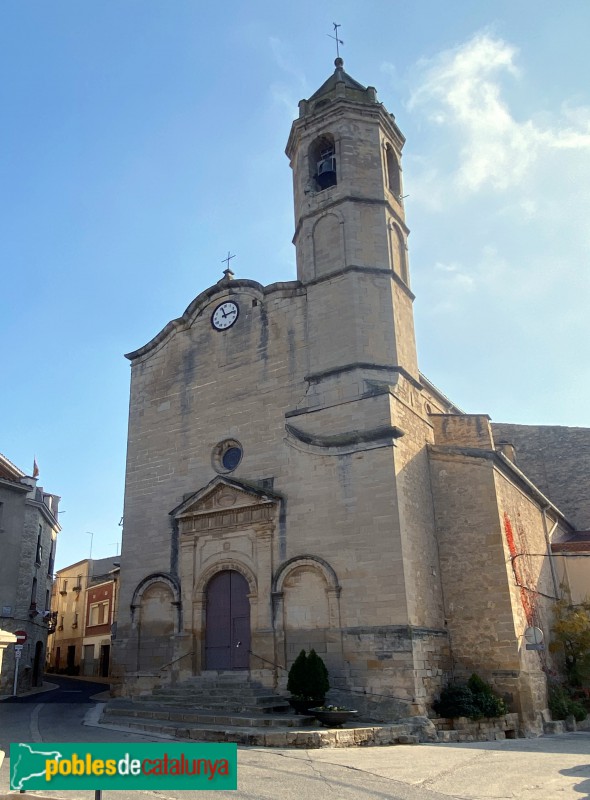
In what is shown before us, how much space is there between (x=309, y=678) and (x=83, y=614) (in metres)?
26.0

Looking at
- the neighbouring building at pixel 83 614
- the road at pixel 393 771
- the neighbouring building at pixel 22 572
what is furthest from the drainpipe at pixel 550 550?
the neighbouring building at pixel 83 614

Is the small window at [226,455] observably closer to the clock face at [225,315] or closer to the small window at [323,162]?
the clock face at [225,315]

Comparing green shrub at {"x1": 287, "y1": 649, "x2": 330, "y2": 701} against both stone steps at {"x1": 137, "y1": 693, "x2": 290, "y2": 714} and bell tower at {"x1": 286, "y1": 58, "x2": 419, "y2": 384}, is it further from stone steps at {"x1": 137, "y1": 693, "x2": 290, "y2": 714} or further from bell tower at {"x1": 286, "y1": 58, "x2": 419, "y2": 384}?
bell tower at {"x1": 286, "y1": 58, "x2": 419, "y2": 384}

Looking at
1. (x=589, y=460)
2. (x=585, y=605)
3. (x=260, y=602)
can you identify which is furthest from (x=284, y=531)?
(x=589, y=460)

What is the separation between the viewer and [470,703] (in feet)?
43.3

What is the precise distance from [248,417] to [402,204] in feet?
25.4

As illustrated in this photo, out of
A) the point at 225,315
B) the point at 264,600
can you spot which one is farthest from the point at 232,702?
the point at 225,315

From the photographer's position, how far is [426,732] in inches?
468

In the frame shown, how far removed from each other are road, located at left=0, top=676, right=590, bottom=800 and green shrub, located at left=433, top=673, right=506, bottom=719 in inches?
35.0

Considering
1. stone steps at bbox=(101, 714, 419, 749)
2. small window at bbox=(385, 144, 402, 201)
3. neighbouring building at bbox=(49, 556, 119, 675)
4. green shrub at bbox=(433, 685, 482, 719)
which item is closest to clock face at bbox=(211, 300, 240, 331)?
small window at bbox=(385, 144, 402, 201)

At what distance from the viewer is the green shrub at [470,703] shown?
13.1 meters

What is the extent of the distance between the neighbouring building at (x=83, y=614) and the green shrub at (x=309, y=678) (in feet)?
65.7

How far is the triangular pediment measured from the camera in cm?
1592

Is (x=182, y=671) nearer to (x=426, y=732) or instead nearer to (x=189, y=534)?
(x=189, y=534)
